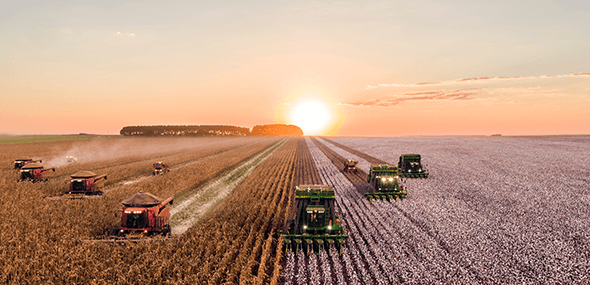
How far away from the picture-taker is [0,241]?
13.1 m

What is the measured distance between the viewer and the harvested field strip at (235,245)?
34.4 ft

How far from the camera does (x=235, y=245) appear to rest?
1285 cm

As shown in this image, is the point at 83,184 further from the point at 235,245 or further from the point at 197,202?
the point at 235,245

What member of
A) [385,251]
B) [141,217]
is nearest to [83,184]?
[141,217]

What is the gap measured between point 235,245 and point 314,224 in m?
3.97

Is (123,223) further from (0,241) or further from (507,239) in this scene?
(507,239)

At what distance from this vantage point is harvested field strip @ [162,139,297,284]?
10484 millimetres

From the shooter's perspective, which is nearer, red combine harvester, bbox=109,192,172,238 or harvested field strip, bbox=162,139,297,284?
harvested field strip, bbox=162,139,297,284

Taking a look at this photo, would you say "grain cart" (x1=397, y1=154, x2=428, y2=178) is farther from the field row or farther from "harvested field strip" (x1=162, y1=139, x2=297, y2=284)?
the field row

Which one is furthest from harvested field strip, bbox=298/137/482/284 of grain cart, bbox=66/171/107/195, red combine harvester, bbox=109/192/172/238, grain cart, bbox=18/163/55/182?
grain cart, bbox=18/163/55/182

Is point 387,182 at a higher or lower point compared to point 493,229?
higher

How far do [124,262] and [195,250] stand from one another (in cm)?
278

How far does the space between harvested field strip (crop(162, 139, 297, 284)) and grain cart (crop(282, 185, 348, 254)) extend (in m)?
1.10

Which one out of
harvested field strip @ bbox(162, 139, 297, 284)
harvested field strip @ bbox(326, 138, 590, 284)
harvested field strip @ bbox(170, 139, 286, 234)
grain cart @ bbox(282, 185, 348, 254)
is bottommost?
harvested field strip @ bbox(326, 138, 590, 284)
